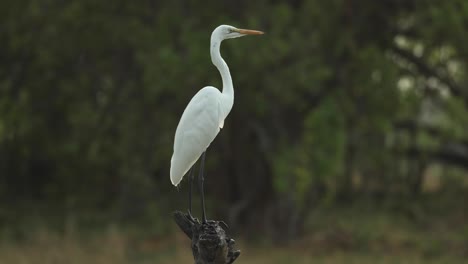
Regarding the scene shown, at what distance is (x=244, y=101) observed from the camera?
10.8m

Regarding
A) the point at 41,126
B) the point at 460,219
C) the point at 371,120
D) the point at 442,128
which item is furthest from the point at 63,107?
the point at 460,219

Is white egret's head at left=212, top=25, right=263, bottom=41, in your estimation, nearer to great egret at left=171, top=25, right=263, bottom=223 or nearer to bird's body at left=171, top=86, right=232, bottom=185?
great egret at left=171, top=25, right=263, bottom=223

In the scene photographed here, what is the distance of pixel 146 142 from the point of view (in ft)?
39.1

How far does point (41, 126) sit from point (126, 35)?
97.4 inches

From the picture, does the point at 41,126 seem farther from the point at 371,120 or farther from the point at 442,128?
the point at 442,128

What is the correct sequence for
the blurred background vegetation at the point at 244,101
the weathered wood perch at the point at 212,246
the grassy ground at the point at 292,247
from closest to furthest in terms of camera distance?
the weathered wood perch at the point at 212,246
the blurred background vegetation at the point at 244,101
the grassy ground at the point at 292,247

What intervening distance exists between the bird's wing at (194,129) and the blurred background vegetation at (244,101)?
5029mm

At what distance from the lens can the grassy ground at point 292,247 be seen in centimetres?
1154

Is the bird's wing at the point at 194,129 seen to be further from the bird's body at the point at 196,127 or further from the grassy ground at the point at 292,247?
the grassy ground at the point at 292,247

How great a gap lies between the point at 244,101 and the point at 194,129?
582 cm

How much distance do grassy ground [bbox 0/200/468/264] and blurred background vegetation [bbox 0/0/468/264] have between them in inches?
1.4

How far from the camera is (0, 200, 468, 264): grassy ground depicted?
1154 centimetres

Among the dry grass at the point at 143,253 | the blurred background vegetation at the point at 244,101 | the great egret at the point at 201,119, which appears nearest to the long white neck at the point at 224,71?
the great egret at the point at 201,119

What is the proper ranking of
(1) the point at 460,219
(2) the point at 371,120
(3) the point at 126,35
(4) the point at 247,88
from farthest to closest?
(1) the point at 460,219 → (2) the point at 371,120 → (3) the point at 126,35 → (4) the point at 247,88
